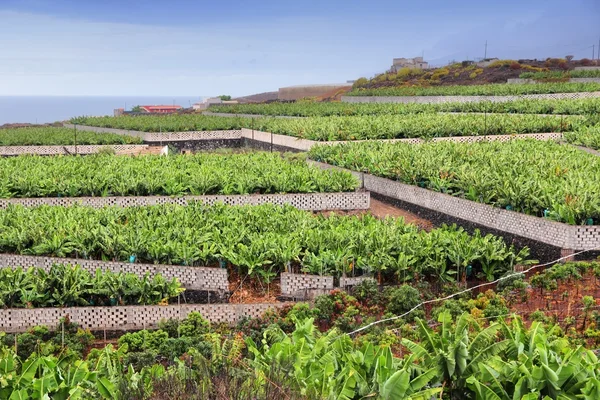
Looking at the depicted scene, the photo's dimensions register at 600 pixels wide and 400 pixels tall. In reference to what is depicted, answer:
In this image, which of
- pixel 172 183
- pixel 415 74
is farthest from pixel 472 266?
pixel 415 74

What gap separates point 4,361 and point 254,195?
1304cm

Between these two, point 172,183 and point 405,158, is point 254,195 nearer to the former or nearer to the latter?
point 172,183

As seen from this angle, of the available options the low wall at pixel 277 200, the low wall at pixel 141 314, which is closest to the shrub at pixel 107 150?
the low wall at pixel 277 200

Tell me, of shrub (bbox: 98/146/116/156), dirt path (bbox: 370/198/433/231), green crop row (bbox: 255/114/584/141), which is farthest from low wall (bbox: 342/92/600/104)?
dirt path (bbox: 370/198/433/231)

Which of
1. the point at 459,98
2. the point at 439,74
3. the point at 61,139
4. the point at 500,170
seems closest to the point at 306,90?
the point at 439,74

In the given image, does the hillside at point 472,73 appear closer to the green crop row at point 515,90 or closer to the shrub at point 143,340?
the green crop row at point 515,90

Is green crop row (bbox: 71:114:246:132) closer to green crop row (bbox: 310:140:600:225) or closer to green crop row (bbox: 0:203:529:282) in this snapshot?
green crop row (bbox: 310:140:600:225)

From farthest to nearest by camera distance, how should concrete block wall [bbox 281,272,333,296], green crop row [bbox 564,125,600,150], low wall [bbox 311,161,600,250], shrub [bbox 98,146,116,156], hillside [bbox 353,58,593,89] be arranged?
hillside [bbox 353,58,593,89] < shrub [bbox 98,146,116,156] < green crop row [bbox 564,125,600,150] < low wall [bbox 311,161,600,250] < concrete block wall [bbox 281,272,333,296]

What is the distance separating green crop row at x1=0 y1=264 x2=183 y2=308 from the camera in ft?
46.5

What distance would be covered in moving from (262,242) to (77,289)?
376 cm

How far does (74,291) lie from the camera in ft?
46.2

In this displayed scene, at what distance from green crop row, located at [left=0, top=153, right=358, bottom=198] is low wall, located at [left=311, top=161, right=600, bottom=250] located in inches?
48.3

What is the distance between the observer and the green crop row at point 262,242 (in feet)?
50.0

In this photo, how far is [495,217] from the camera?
58.6 ft
